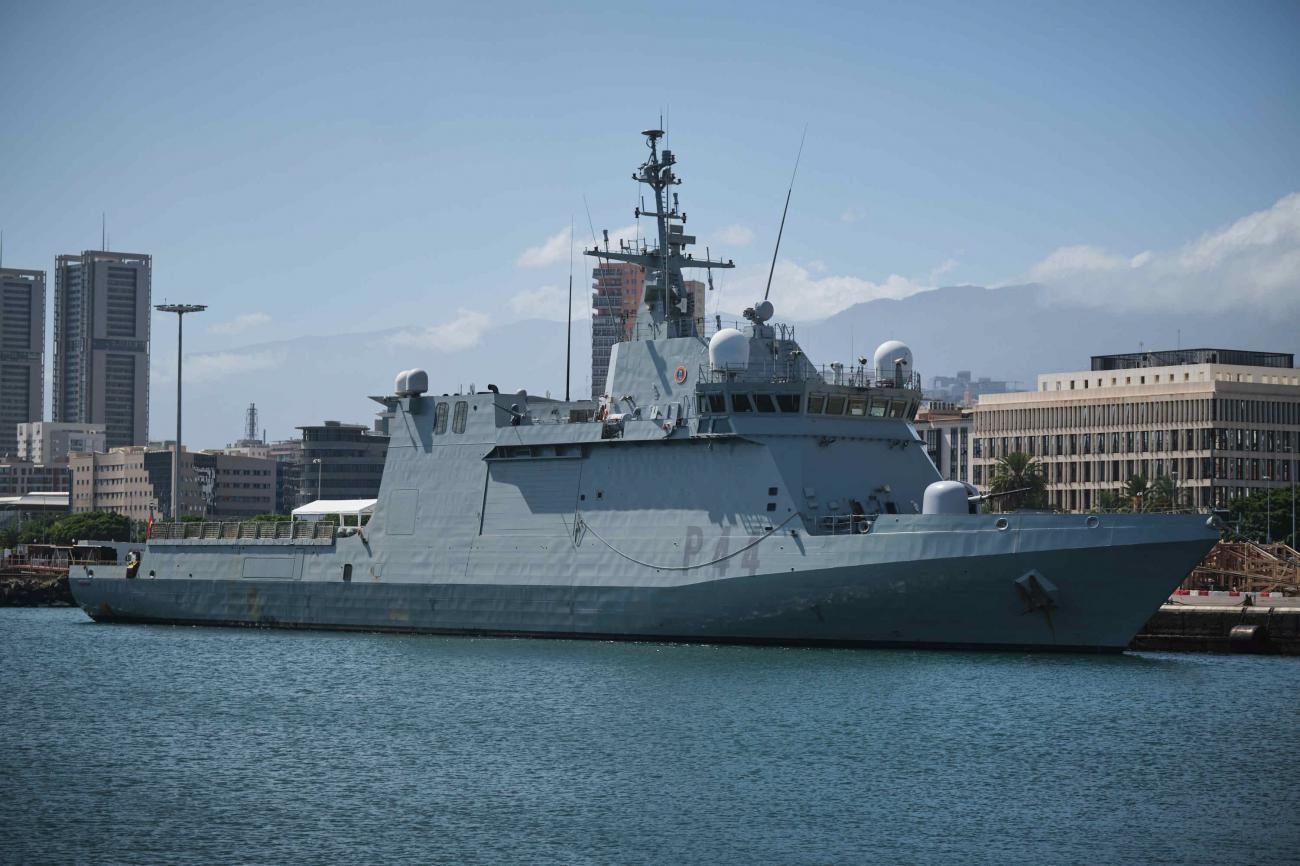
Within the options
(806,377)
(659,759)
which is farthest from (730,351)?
(659,759)

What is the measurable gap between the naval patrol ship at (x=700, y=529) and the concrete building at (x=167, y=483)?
367 feet

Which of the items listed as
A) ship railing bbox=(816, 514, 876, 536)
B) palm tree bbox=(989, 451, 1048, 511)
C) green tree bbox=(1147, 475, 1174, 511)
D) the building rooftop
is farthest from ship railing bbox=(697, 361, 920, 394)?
the building rooftop

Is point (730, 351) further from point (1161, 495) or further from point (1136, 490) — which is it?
point (1161, 495)

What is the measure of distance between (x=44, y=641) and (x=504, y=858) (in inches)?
1150

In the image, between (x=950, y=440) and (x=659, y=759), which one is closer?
(x=659, y=759)

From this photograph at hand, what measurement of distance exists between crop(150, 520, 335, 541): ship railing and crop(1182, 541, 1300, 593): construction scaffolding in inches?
889

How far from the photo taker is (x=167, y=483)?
493ft

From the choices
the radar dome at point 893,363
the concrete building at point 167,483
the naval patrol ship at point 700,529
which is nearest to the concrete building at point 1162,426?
the radar dome at point 893,363

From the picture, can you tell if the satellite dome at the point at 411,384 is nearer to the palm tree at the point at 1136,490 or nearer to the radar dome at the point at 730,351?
the radar dome at the point at 730,351

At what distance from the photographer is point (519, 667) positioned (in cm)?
3222

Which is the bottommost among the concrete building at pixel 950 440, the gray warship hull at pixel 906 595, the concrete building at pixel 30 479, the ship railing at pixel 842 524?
the gray warship hull at pixel 906 595

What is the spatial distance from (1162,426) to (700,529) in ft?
189

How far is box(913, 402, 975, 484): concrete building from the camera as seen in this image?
10381 centimetres

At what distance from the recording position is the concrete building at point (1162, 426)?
83938 millimetres
